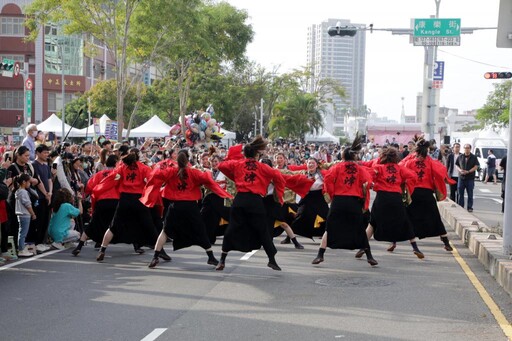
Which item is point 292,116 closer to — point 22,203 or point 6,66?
point 6,66

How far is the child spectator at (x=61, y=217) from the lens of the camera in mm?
14141

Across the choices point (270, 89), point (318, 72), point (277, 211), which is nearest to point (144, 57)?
point (277, 211)

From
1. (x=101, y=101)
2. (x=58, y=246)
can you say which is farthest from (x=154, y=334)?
(x=101, y=101)

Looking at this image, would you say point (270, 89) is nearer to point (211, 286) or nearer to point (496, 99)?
point (496, 99)

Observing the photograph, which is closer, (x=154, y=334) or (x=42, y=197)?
(x=154, y=334)

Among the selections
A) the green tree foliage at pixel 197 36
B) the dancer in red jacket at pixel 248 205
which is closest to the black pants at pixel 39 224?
the dancer in red jacket at pixel 248 205

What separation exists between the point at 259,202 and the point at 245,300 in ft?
8.35

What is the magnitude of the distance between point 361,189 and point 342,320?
4.19m

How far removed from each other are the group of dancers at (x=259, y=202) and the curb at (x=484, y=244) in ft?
2.34

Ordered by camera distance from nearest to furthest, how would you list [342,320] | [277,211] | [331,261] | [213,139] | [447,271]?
1. [342,320]
2. [447,271]
3. [331,261]
4. [277,211]
5. [213,139]

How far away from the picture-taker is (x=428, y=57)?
32.0m

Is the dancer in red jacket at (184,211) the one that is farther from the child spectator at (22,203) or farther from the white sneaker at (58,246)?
the white sneaker at (58,246)

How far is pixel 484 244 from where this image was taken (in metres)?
13.0

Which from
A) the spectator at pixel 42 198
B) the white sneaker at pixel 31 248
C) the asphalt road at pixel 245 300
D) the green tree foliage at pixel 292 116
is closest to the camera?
the asphalt road at pixel 245 300
